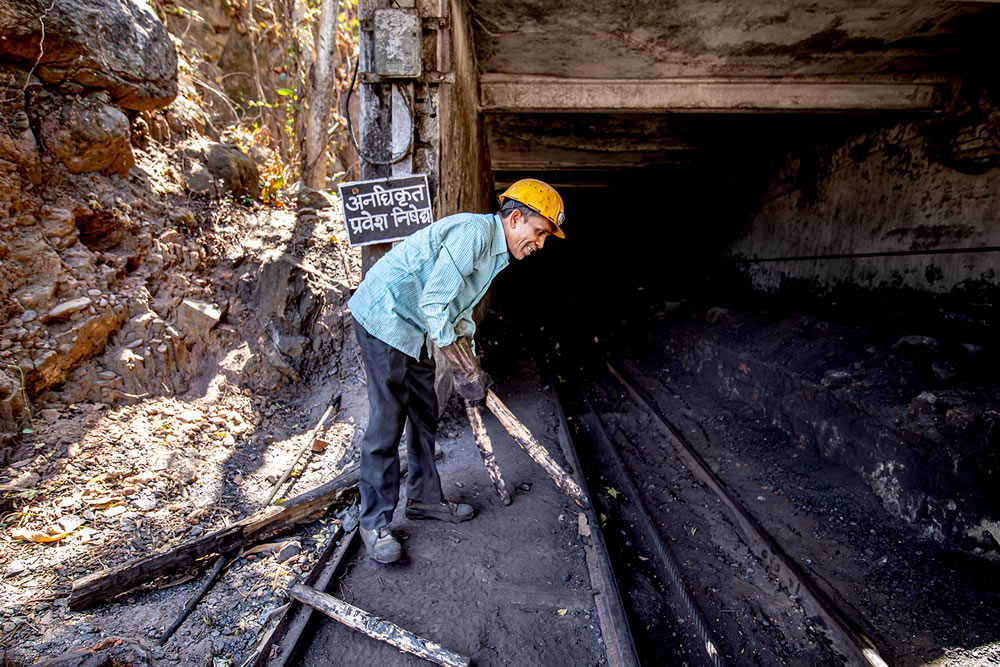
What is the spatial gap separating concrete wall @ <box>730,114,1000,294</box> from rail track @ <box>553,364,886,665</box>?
3716 millimetres

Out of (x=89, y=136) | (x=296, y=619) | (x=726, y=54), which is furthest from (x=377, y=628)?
(x=726, y=54)

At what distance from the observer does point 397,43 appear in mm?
3393

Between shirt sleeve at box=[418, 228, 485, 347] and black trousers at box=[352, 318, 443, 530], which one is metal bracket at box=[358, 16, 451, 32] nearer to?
shirt sleeve at box=[418, 228, 485, 347]

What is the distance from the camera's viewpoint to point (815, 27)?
4113 mm

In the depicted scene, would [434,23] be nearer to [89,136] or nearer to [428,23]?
[428,23]

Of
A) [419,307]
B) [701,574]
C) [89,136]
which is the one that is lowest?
[701,574]

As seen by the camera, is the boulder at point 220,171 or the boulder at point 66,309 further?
the boulder at point 220,171

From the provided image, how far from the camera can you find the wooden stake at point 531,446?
2812 millimetres

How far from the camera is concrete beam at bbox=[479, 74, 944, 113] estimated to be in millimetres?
4977

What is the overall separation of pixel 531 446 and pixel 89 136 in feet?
14.9

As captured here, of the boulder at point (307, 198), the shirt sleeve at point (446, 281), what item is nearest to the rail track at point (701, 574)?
the shirt sleeve at point (446, 281)

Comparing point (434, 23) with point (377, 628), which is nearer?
point (377, 628)

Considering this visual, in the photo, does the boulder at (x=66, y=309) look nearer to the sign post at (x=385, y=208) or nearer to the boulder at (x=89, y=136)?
the boulder at (x=89, y=136)

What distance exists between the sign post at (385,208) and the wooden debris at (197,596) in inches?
93.3
